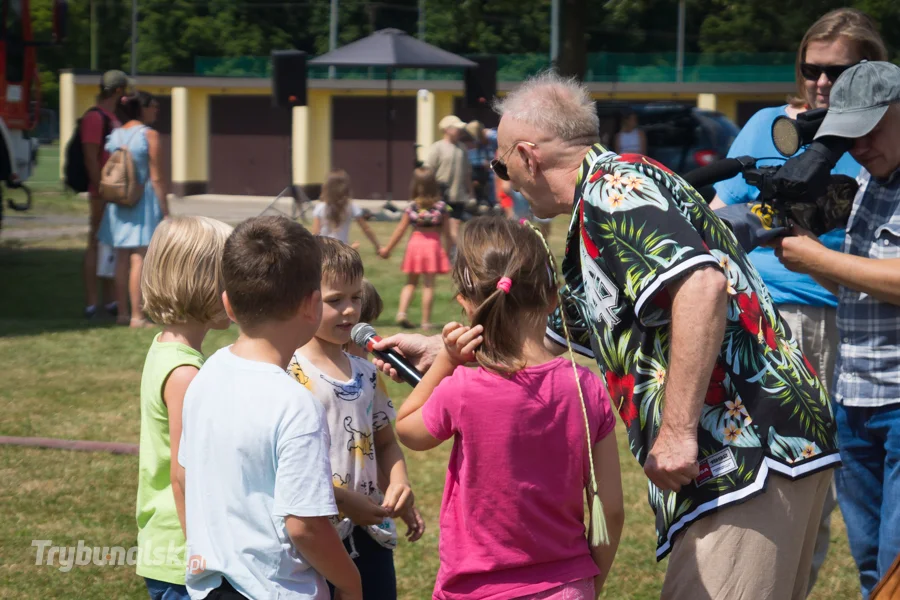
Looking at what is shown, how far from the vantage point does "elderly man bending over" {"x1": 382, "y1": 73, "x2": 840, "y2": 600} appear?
2.46 metres

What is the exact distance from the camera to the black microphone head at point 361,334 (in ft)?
9.71

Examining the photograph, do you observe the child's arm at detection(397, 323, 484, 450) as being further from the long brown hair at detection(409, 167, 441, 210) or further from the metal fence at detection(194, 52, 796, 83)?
the metal fence at detection(194, 52, 796, 83)

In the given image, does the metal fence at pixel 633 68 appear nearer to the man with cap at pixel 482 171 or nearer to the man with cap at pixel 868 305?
the man with cap at pixel 482 171

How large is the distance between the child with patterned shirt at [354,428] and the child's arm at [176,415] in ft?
0.92

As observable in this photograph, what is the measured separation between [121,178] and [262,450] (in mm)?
7679

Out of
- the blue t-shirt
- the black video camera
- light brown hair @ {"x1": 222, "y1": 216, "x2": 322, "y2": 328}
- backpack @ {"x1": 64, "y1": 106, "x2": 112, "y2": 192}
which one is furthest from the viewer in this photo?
backpack @ {"x1": 64, "y1": 106, "x2": 112, "y2": 192}

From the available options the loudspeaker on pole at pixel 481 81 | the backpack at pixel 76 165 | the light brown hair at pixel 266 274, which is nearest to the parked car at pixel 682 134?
the loudspeaker on pole at pixel 481 81

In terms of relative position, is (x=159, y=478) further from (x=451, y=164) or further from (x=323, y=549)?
(x=451, y=164)

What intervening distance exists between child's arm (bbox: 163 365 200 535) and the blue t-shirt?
2116mm

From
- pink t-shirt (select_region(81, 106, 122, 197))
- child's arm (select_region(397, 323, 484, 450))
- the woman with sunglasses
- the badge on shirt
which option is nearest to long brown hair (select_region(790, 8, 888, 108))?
the woman with sunglasses

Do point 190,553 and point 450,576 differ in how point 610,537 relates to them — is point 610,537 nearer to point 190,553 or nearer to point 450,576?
point 450,576

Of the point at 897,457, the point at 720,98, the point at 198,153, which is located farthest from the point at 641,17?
the point at 897,457

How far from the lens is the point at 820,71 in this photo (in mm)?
3650

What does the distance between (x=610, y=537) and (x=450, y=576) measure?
1.32 ft
